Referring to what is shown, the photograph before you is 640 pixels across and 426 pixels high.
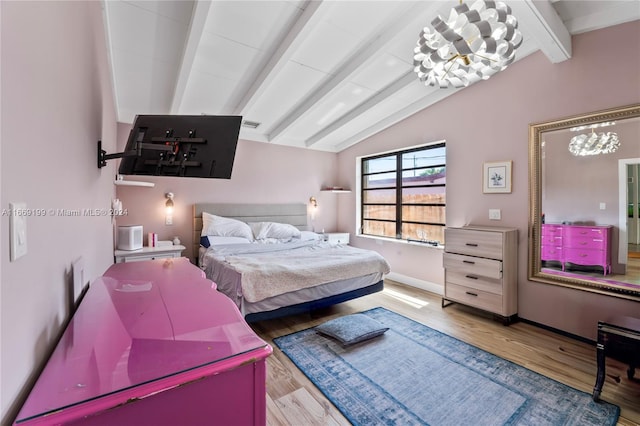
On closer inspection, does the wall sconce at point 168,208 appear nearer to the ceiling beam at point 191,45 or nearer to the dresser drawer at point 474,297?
the ceiling beam at point 191,45

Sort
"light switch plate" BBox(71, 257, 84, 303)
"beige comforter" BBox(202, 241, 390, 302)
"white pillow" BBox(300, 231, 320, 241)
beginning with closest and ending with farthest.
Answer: "light switch plate" BBox(71, 257, 84, 303) → "beige comforter" BBox(202, 241, 390, 302) → "white pillow" BBox(300, 231, 320, 241)

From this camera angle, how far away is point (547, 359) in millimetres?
2482

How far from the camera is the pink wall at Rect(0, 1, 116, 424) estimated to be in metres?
0.62

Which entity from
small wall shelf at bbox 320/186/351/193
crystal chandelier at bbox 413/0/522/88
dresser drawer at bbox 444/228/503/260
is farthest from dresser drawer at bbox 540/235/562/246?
small wall shelf at bbox 320/186/351/193

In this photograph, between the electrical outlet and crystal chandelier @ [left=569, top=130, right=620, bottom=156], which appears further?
the electrical outlet

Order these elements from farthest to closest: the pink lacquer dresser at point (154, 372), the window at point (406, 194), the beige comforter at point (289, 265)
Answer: the window at point (406, 194) → the beige comforter at point (289, 265) → the pink lacquer dresser at point (154, 372)

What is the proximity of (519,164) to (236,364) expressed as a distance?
3590 mm

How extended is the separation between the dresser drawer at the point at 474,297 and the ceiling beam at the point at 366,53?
102 inches

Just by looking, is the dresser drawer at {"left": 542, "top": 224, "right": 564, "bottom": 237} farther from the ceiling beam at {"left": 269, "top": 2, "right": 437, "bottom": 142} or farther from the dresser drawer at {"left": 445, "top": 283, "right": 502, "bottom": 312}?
the ceiling beam at {"left": 269, "top": 2, "right": 437, "bottom": 142}

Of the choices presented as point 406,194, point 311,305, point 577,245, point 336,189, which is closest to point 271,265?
point 311,305

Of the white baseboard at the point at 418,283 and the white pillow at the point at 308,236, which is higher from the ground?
the white pillow at the point at 308,236

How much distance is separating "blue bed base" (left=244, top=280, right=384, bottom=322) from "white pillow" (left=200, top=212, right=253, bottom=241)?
1758mm

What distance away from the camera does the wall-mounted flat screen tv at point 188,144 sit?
162 centimetres

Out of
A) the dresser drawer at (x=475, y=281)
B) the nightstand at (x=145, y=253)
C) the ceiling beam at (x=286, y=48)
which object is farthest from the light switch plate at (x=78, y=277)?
the dresser drawer at (x=475, y=281)
